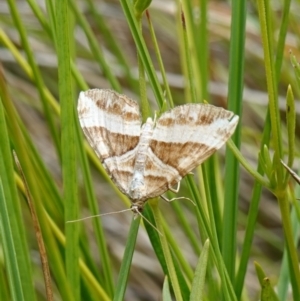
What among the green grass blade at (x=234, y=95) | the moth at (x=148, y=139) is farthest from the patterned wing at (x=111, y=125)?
the green grass blade at (x=234, y=95)

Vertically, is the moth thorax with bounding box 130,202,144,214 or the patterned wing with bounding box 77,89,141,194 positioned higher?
the patterned wing with bounding box 77,89,141,194

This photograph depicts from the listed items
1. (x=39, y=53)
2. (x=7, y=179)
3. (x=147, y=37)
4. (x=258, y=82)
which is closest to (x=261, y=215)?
(x=258, y=82)

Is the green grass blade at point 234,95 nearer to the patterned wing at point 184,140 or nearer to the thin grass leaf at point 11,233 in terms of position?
the patterned wing at point 184,140

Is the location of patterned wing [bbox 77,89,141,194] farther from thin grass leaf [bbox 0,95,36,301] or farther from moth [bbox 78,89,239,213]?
thin grass leaf [bbox 0,95,36,301]

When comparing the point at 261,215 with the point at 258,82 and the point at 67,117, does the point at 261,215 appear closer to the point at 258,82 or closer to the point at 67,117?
the point at 258,82

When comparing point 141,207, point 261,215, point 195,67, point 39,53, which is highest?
point 39,53

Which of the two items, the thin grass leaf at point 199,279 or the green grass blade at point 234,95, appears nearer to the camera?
the thin grass leaf at point 199,279

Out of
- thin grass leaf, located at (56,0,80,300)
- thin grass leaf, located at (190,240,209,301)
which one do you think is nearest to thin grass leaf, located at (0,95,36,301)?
thin grass leaf, located at (56,0,80,300)

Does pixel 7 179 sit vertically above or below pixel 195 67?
below
